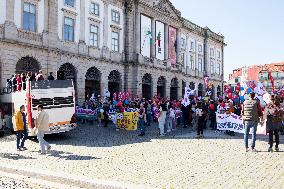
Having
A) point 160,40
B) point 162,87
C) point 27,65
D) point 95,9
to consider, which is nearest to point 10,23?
point 27,65

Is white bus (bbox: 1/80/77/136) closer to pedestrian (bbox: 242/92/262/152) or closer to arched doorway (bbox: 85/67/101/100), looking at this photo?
pedestrian (bbox: 242/92/262/152)

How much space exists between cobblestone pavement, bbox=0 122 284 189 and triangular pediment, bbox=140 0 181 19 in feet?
84.2

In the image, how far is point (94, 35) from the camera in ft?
97.6

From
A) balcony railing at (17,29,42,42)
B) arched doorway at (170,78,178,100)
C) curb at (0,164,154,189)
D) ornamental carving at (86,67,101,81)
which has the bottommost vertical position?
curb at (0,164,154,189)

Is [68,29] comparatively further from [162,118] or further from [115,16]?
[162,118]

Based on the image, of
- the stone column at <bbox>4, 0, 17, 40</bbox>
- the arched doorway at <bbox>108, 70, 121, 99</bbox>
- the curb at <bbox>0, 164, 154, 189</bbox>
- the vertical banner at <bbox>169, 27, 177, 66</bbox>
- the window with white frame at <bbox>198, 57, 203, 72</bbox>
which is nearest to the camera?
the curb at <bbox>0, 164, 154, 189</bbox>

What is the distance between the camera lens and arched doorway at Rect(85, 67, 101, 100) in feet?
97.1

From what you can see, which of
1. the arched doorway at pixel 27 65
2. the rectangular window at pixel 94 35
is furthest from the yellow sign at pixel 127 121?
the rectangular window at pixel 94 35

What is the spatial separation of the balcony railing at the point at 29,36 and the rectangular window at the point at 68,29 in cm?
279

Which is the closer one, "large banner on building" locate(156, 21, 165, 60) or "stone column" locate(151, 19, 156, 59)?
"stone column" locate(151, 19, 156, 59)

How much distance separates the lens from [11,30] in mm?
22438

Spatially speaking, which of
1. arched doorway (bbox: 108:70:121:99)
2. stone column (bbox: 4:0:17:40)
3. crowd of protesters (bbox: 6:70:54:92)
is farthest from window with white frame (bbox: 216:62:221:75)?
crowd of protesters (bbox: 6:70:54:92)

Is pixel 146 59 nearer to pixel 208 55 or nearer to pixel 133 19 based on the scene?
pixel 133 19

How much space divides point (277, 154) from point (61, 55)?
20105 millimetres
